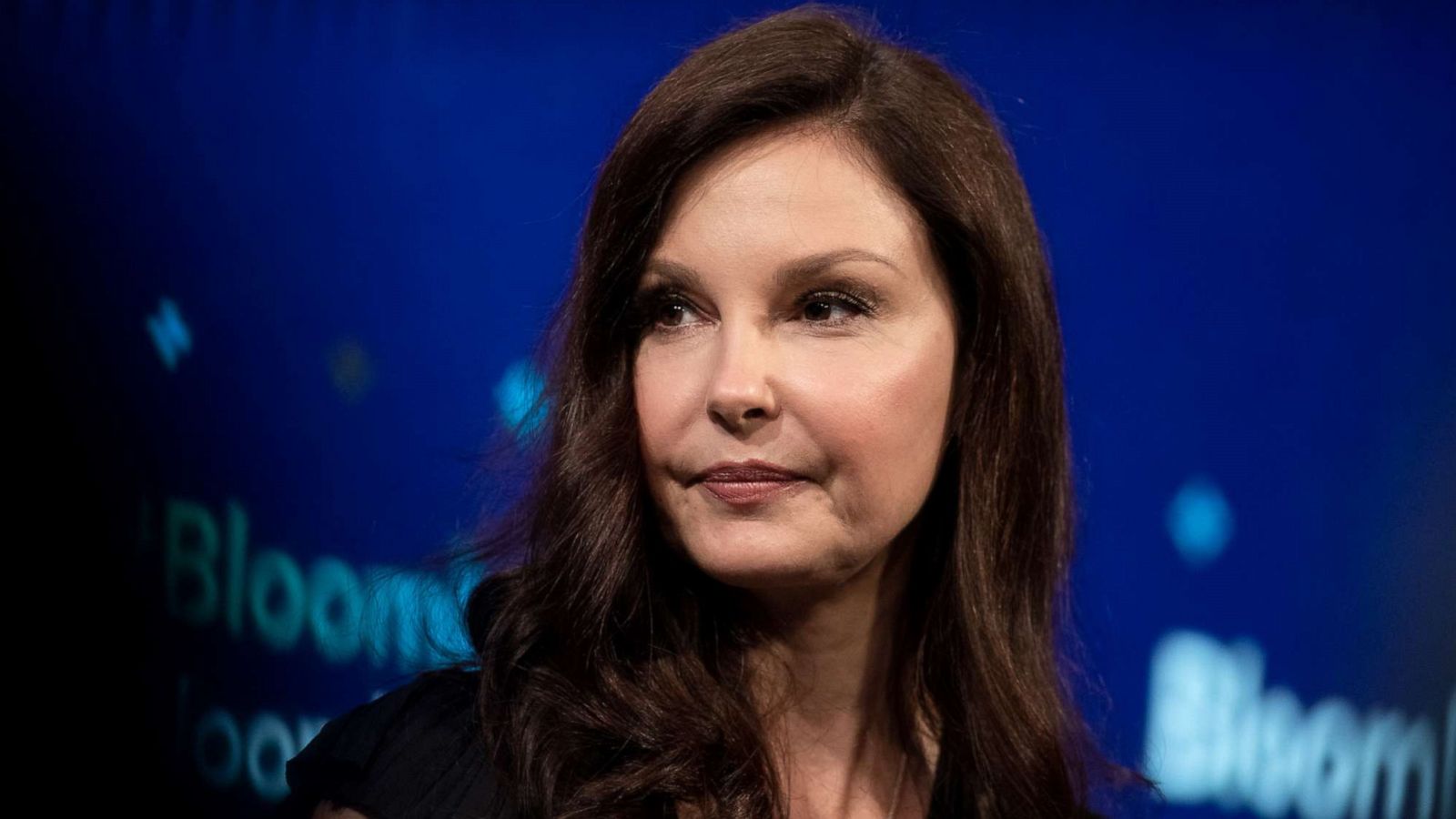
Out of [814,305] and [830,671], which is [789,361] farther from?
[830,671]

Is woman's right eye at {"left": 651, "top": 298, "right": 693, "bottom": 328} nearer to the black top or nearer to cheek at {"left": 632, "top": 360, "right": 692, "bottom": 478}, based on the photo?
cheek at {"left": 632, "top": 360, "right": 692, "bottom": 478}

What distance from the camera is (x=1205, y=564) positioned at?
2.31 meters

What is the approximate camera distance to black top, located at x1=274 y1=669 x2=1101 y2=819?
1544 millimetres

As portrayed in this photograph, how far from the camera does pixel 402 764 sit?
1.57 m

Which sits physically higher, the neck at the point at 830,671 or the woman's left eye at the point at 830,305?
the woman's left eye at the point at 830,305

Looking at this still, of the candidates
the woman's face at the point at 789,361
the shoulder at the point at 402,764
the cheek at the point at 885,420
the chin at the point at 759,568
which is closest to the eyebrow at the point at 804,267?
the woman's face at the point at 789,361

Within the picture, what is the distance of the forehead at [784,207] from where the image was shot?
1570 millimetres

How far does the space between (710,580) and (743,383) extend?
0.31 meters

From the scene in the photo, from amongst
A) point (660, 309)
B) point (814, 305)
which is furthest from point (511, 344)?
point (814, 305)

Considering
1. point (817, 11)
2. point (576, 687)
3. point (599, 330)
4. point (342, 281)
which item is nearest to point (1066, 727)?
point (576, 687)

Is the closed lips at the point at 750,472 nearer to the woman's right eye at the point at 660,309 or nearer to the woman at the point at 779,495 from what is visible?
the woman at the point at 779,495

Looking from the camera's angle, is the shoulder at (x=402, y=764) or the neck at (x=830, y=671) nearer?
the shoulder at (x=402, y=764)

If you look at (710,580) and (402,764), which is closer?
(402,764)

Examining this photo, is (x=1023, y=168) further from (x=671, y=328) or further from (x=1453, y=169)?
(x=671, y=328)
